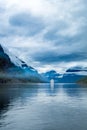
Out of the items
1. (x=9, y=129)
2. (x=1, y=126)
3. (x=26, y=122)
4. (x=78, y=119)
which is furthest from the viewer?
(x=78, y=119)

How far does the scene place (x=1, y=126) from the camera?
41906 millimetres

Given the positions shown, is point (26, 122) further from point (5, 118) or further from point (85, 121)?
point (85, 121)

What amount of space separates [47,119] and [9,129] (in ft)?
35.6

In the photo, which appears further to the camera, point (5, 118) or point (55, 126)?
point (5, 118)

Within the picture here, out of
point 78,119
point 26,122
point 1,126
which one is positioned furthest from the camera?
point 78,119

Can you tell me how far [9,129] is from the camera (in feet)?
129

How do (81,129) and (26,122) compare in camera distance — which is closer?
(81,129)

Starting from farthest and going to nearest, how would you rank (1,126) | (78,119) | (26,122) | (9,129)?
(78,119) < (26,122) < (1,126) < (9,129)

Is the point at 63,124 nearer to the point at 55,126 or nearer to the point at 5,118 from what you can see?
the point at 55,126

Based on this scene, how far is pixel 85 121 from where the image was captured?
4709cm

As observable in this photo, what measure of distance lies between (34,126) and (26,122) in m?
4.05

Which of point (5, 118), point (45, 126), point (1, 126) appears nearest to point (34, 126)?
point (45, 126)

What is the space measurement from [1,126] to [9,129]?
2.90 metres

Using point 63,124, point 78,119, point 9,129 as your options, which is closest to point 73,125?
point 63,124
